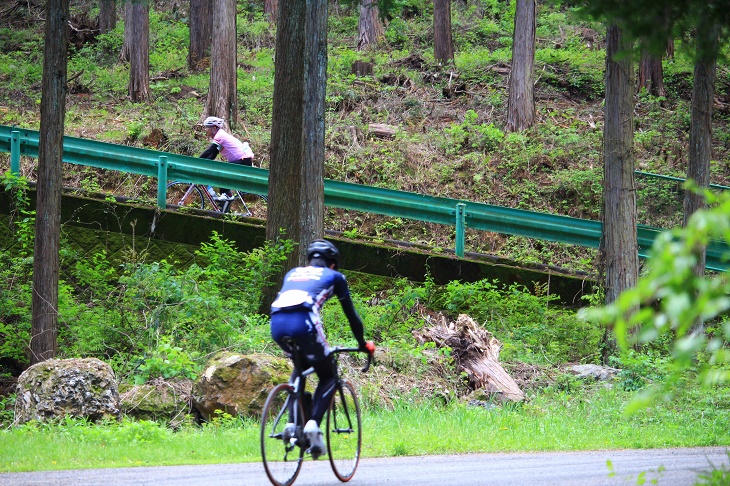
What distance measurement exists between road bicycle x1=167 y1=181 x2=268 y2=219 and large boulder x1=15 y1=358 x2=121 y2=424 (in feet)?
20.7

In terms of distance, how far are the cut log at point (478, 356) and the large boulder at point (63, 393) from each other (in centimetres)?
498

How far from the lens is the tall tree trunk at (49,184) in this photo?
1160 cm

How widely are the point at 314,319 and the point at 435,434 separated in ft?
11.7

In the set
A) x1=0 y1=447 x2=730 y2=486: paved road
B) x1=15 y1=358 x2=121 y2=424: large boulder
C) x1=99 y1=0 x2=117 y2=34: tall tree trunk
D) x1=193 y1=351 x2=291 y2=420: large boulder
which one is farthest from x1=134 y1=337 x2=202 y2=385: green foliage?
x1=99 y1=0 x2=117 y2=34: tall tree trunk

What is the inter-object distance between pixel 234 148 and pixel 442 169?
617 cm

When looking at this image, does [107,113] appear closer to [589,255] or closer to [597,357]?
[589,255]

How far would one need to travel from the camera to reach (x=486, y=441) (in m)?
9.38

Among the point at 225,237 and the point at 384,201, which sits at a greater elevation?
the point at 384,201

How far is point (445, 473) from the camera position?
25.1 ft

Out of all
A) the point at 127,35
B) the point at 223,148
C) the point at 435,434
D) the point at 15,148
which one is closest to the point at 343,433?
the point at 435,434

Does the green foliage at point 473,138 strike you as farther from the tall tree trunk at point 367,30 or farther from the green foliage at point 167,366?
the green foliage at point 167,366

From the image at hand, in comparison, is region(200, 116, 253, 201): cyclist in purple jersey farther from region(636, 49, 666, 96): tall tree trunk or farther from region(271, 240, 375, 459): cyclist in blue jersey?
region(636, 49, 666, 96): tall tree trunk

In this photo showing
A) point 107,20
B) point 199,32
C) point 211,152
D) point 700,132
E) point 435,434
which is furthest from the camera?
point 107,20

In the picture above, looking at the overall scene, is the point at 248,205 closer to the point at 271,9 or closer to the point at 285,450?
the point at 285,450
